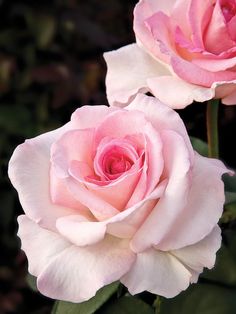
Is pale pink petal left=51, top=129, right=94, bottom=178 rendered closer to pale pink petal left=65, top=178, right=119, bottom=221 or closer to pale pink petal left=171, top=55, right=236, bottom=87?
pale pink petal left=65, top=178, right=119, bottom=221

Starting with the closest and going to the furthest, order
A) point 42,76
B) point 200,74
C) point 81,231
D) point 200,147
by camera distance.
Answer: point 81,231
point 200,74
point 200,147
point 42,76

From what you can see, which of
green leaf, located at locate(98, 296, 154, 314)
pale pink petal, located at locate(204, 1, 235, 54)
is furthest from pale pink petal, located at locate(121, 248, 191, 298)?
pale pink petal, located at locate(204, 1, 235, 54)

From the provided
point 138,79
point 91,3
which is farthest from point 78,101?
point 138,79

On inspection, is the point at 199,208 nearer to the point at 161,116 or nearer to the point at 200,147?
the point at 161,116

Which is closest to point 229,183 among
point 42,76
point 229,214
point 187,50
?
point 229,214

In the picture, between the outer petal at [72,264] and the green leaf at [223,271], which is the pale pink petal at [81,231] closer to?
the outer petal at [72,264]

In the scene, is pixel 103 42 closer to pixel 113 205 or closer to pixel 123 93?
pixel 123 93

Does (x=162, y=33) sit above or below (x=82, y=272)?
above
